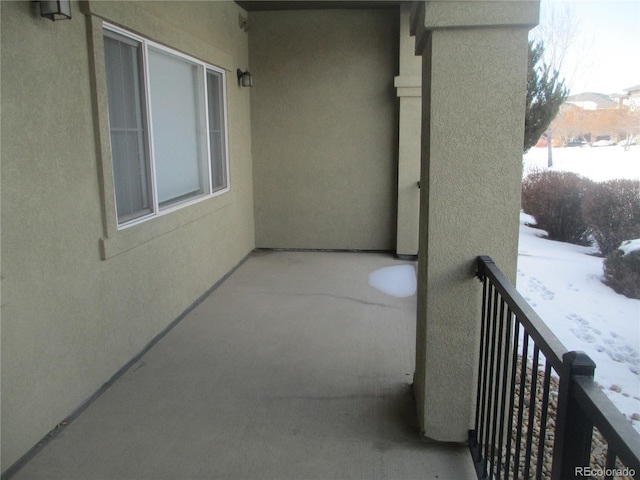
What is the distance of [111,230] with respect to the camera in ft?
10.8

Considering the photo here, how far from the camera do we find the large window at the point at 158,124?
→ 11.7ft

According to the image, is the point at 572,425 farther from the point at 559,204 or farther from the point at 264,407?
the point at 559,204

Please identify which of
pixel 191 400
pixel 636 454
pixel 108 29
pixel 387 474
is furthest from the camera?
pixel 108 29

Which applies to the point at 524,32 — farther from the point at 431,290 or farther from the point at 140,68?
the point at 140,68

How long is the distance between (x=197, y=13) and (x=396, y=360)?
3.46 metres

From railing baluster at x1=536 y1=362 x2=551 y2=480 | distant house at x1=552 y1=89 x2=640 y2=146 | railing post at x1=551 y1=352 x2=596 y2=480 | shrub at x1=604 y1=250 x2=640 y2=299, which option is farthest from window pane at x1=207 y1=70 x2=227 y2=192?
distant house at x1=552 y1=89 x2=640 y2=146

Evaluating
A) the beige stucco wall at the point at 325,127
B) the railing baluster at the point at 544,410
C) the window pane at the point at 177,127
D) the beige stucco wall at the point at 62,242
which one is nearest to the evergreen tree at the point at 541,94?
the beige stucco wall at the point at 325,127

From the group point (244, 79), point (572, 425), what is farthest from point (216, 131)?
point (572, 425)

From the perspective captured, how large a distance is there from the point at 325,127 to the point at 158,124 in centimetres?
314

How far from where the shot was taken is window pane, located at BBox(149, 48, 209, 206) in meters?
4.17

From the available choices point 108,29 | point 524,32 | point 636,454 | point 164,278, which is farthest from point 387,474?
point 108,29

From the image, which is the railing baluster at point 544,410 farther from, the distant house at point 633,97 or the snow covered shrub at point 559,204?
the distant house at point 633,97

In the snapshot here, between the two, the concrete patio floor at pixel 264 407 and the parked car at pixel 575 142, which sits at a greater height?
the parked car at pixel 575 142

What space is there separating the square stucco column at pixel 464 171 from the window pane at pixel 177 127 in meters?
2.35
